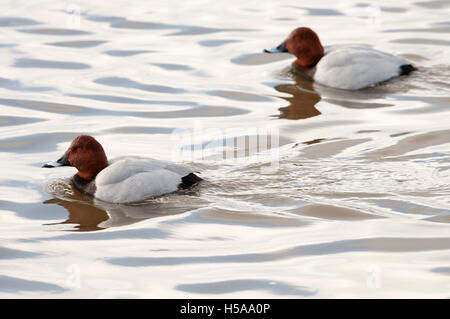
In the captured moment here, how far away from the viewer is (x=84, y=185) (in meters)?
7.92

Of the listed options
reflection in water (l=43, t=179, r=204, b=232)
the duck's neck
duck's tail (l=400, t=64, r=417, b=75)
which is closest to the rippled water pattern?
reflection in water (l=43, t=179, r=204, b=232)

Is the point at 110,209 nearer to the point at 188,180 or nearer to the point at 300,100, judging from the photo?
the point at 188,180

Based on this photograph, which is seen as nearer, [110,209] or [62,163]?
[110,209]

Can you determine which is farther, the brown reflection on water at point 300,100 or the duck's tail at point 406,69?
the duck's tail at point 406,69

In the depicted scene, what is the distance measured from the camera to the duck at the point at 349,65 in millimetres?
10984

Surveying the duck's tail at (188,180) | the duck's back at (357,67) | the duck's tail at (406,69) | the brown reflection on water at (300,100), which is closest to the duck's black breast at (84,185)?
the duck's tail at (188,180)

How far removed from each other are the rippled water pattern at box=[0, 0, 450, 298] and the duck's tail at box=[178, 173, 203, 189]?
0.09 m

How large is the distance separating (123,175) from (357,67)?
14.2ft

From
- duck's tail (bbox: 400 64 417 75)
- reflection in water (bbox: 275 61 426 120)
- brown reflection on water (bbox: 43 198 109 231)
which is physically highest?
duck's tail (bbox: 400 64 417 75)

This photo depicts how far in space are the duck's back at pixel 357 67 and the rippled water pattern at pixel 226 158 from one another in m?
0.15

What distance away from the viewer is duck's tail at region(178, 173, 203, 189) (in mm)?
7723

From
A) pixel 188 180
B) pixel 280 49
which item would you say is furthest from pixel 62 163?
pixel 280 49

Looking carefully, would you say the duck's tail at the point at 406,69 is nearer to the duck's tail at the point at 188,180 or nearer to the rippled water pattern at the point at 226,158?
the rippled water pattern at the point at 226,158

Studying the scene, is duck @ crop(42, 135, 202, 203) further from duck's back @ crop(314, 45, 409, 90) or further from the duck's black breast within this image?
duck's back @ crop(314, 45, 409, 90)
